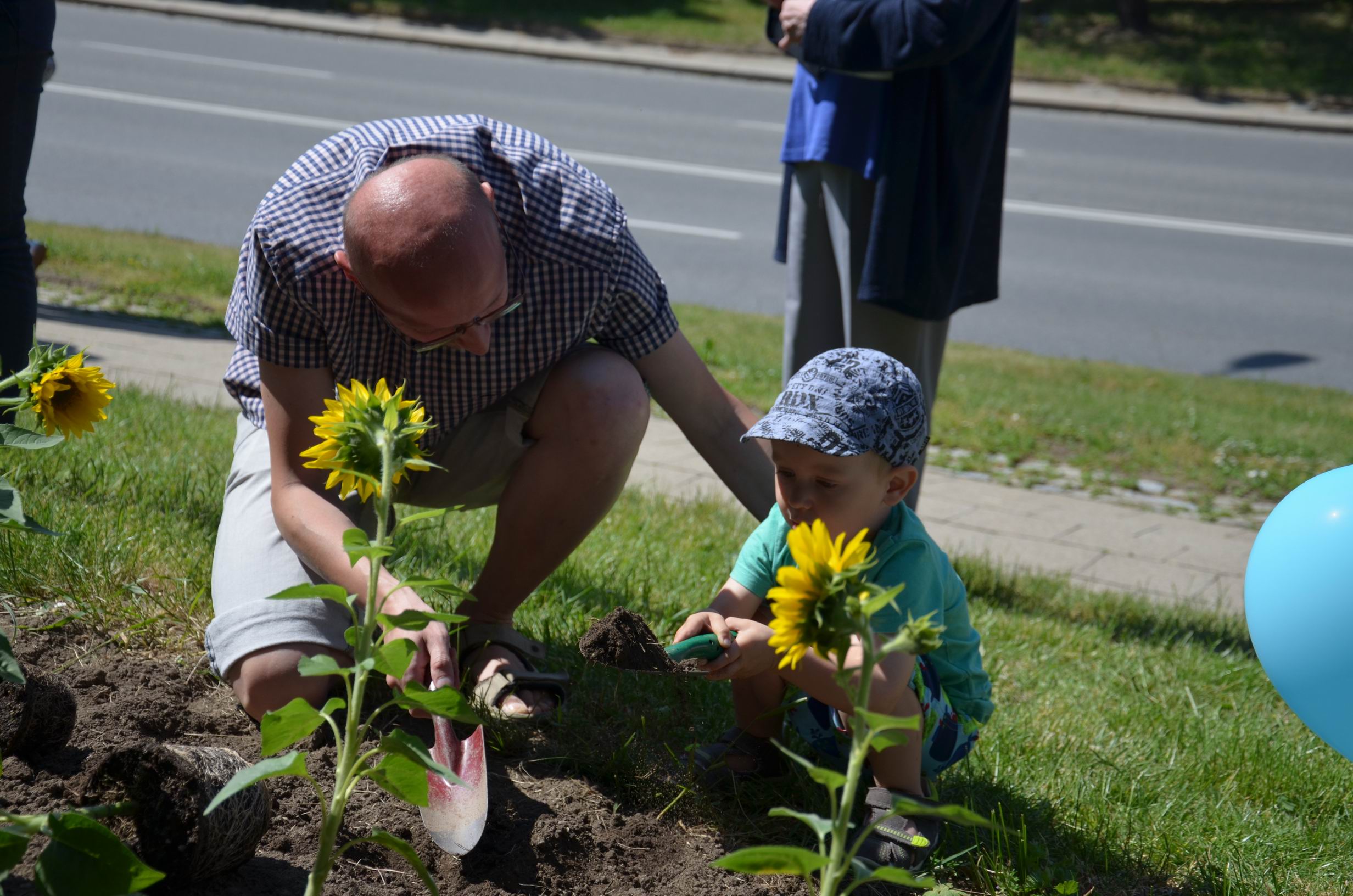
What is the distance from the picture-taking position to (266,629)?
7.38 ft

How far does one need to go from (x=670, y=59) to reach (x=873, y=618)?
49.9ft

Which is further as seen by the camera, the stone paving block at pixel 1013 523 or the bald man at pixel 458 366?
the stone paving block at pixel 1013 523

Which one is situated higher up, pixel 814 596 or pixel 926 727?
pixel 814 596

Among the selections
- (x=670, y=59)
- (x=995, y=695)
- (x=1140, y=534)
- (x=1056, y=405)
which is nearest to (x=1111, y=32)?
(x=670, y=59)

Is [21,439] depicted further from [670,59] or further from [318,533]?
[670,59]

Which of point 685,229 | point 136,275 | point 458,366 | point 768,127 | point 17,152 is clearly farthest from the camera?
point 768,127

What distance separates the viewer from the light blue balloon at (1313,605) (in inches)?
80.4

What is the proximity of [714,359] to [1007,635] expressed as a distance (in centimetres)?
320

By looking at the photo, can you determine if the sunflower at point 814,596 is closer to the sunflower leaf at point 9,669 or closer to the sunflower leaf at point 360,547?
the sunflower leaf at point 360,547

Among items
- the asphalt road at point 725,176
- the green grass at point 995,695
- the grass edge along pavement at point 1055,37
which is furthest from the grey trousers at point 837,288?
the grass edge along pavement at point 1055,37

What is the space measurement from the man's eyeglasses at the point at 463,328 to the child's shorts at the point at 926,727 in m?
0.88

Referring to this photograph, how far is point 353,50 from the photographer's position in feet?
50.3

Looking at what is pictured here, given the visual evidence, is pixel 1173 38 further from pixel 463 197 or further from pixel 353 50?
pixel 463 197

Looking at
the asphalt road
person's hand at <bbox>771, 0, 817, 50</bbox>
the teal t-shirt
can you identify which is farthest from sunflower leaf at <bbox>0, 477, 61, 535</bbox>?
the asphalt road
